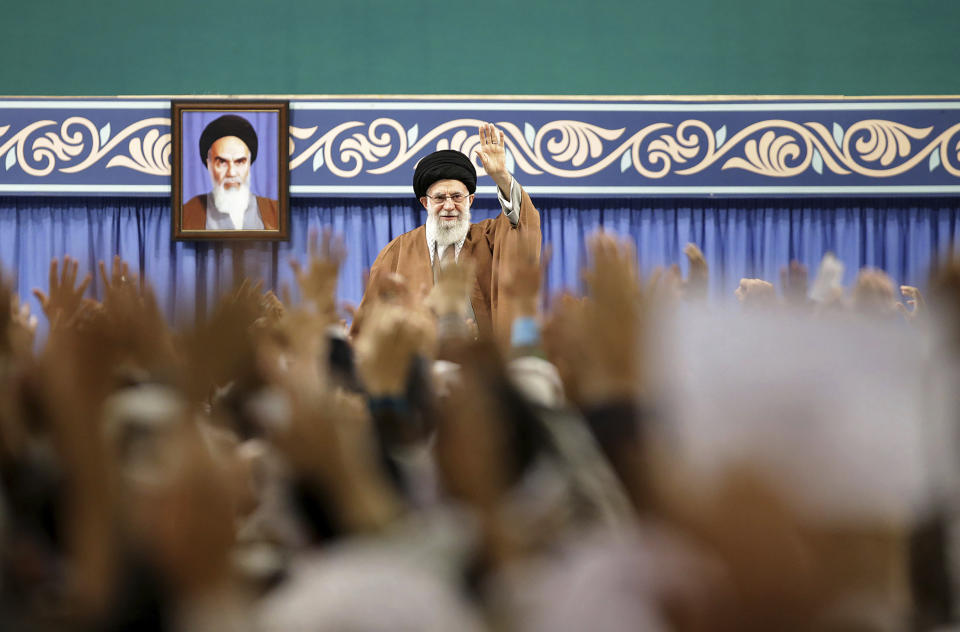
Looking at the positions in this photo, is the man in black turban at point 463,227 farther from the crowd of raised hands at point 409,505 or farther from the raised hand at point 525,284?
the crowd of raised hands at point 409,505

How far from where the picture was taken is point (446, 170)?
9.48 ft

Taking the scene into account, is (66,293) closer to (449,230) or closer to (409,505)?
(409,505)

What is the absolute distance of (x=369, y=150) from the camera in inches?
152

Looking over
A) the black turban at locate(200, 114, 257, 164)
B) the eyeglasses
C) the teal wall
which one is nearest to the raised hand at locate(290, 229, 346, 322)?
the eyeglasses

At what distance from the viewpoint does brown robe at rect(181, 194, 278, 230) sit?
12.6ft

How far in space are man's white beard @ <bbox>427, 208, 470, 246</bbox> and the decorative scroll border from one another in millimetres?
1163

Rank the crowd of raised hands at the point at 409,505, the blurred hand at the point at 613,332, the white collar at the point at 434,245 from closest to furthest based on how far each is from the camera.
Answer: the crowd of raised hands at the point at 409,505
the blurred hand at the point at 613,332
the white collar at the point at 434,245

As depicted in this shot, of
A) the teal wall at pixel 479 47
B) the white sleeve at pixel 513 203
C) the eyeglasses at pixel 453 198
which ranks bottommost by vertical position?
the white sleeve at pixel 513 203

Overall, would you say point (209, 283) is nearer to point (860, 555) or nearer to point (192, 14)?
point (860, 555)

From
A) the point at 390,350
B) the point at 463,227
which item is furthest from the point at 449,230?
the point at 390,350

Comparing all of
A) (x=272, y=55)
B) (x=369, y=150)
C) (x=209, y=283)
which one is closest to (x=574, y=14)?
(x=369, y=150)

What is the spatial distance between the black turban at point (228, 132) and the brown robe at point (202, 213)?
20 cm

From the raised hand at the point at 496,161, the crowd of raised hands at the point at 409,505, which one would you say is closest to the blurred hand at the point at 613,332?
the crowd of raised hands at the point at 409,505

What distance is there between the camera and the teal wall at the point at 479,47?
4027mm
